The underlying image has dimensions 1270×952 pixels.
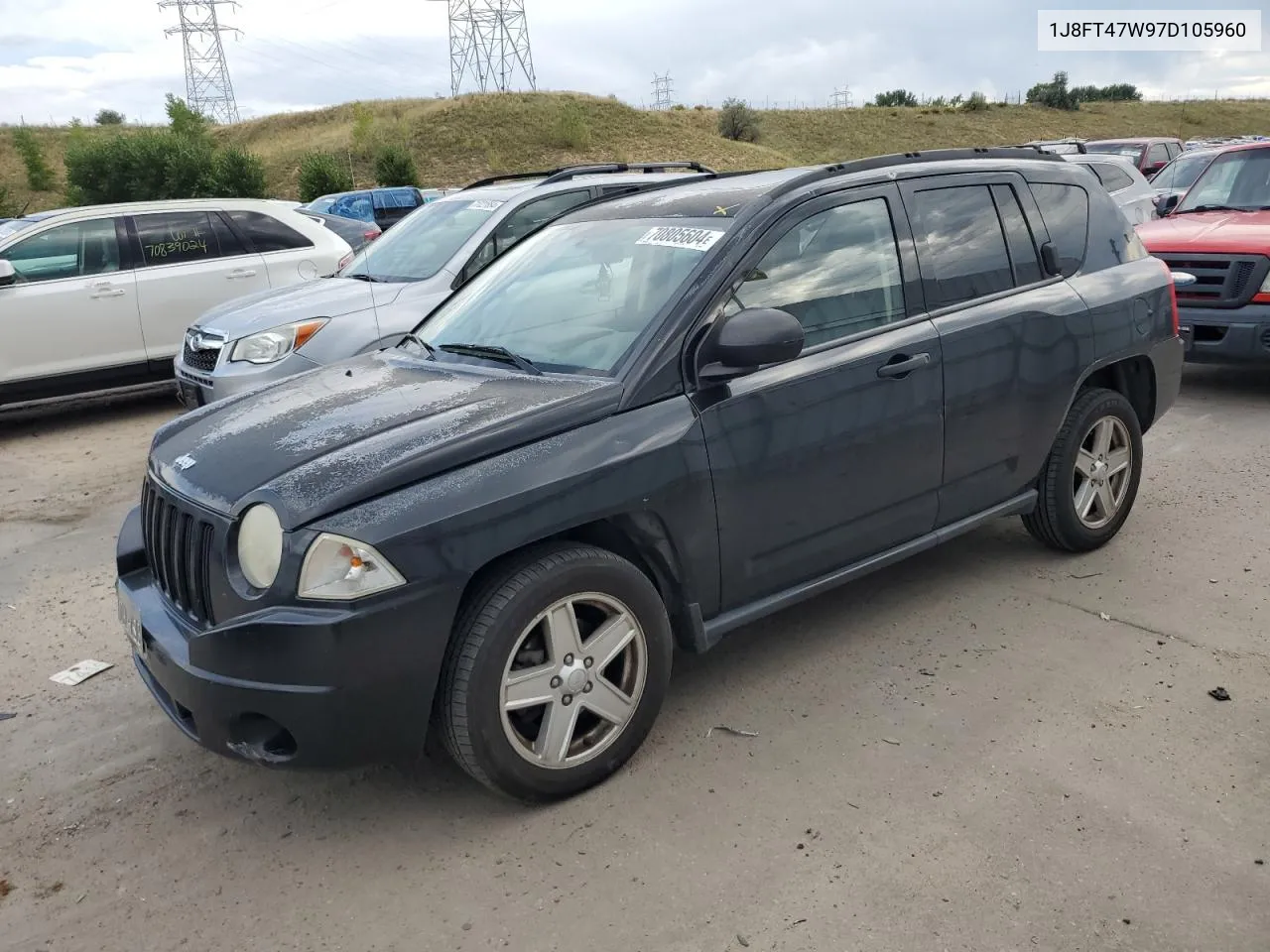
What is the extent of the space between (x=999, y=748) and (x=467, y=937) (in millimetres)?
1758

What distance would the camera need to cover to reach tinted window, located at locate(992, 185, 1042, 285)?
449 cm

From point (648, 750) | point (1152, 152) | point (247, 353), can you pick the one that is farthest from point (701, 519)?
point (1152, 152)

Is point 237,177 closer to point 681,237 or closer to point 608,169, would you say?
point 608,169

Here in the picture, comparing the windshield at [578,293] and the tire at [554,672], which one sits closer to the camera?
the tire at [554,672]

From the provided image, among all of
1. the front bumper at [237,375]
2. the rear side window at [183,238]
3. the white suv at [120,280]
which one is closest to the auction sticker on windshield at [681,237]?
the front bumper at [237,375]

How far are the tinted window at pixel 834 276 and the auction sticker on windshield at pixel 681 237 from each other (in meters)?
0.19

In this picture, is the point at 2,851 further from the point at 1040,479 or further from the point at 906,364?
the point at 1040,479

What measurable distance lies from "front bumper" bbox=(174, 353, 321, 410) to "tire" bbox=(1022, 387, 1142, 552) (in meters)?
4.37

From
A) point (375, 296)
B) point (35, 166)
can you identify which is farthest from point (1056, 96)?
point (375, 296)

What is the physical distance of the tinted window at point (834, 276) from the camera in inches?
145

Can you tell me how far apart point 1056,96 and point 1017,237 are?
3327 inches

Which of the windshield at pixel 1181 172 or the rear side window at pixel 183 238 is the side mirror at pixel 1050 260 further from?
the windshield at pixel 1181 172

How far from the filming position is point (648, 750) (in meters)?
3.49

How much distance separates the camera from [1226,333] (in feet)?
25.4
